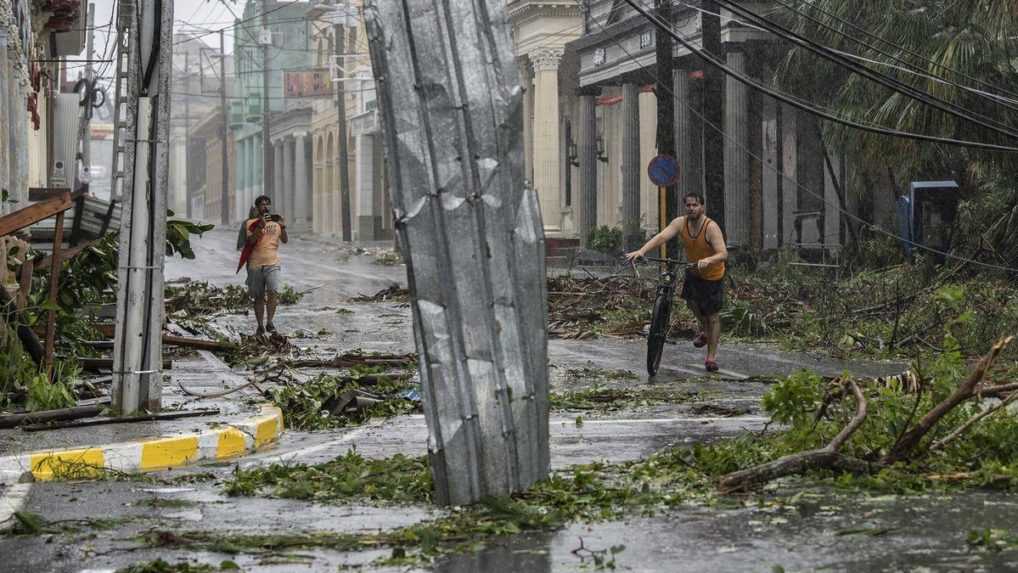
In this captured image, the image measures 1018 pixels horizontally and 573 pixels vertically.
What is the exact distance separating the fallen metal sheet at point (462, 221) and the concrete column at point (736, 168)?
30.5 metres

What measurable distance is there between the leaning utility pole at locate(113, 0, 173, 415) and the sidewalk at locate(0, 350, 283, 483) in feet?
1.44

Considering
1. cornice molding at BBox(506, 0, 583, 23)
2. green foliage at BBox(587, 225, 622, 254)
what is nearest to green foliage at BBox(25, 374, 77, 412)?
green foliage at BBox(587, 225, 622, 254)

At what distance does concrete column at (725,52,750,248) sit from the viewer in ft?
124

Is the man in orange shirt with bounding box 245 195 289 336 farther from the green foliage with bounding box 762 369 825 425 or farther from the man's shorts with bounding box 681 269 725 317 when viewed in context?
the green foliage with bounding box 762 369 825 425

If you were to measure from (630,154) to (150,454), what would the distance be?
35772mm

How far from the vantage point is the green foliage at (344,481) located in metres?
8.00

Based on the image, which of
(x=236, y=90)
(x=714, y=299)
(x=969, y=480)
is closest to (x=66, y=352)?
(x=714, y=299)

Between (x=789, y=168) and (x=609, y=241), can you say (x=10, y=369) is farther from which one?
(x=609, y=241)

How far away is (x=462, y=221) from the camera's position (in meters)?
7.38

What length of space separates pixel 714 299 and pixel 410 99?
27.7 ft

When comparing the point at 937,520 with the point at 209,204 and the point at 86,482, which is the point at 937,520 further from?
the point at 209,204

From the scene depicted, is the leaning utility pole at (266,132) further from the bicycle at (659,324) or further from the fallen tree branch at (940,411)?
the fallen tree branch at (940,411)

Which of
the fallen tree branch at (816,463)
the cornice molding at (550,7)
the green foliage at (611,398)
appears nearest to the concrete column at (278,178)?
the cornice molding at (550,7)

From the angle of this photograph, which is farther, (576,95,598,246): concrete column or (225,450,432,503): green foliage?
(576,95,598,246): concrete column
